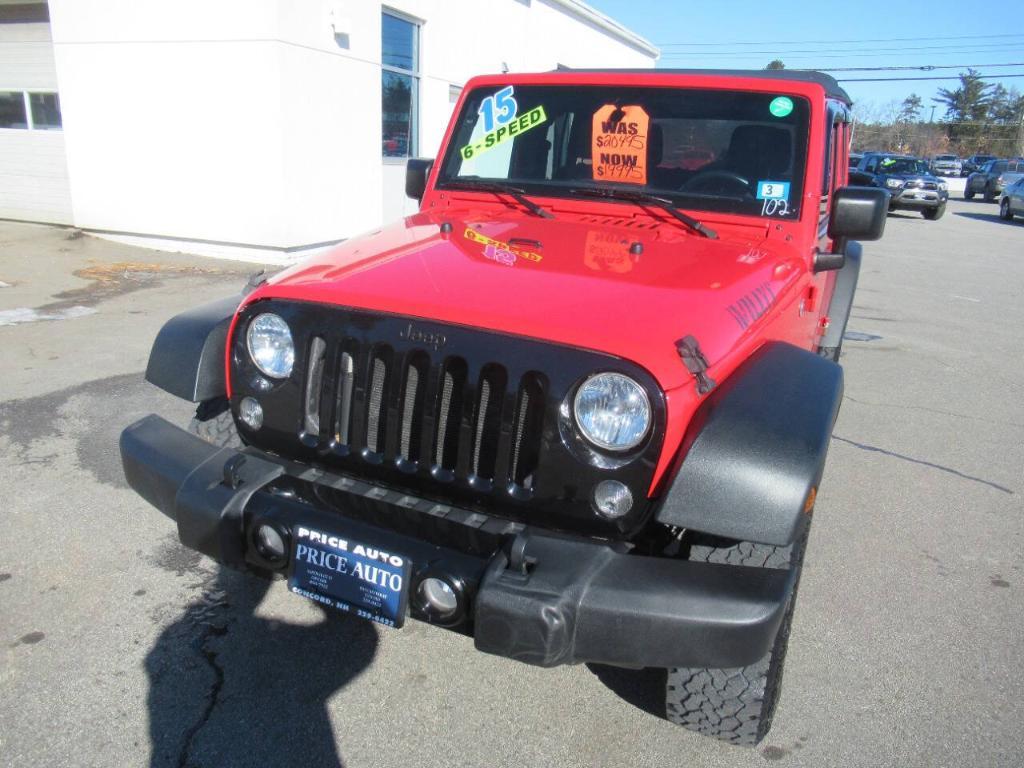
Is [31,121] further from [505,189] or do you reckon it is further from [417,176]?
[505,189]

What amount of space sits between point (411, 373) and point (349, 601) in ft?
2.11

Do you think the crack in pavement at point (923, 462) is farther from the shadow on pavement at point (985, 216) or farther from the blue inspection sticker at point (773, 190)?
the shadow on pavement at point (985, 216)

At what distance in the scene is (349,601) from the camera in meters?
2.22

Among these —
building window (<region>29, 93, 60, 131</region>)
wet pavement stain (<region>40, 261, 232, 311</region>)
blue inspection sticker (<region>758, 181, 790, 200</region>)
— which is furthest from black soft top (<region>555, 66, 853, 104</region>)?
building window (<region>29, 93, 60, 131</region>)

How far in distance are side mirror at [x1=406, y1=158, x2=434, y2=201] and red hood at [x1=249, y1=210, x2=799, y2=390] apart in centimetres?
64

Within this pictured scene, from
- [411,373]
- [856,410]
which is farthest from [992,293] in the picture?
[411,373]

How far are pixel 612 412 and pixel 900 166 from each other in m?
24.4

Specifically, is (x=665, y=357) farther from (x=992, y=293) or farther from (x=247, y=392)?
(x=992, y=293)

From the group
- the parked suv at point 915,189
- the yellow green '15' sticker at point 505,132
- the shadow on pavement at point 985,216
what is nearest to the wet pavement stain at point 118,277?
the yellow green '15' sticker at point 505,132

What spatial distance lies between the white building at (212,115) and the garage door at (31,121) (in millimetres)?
23

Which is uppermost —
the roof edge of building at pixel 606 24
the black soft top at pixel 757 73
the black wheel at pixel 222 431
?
the roof edge of building at pixel 606 24

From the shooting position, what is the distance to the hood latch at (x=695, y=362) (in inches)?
82.0

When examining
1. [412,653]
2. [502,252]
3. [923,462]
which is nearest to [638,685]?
[412,653]

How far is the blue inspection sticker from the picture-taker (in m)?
3.14
